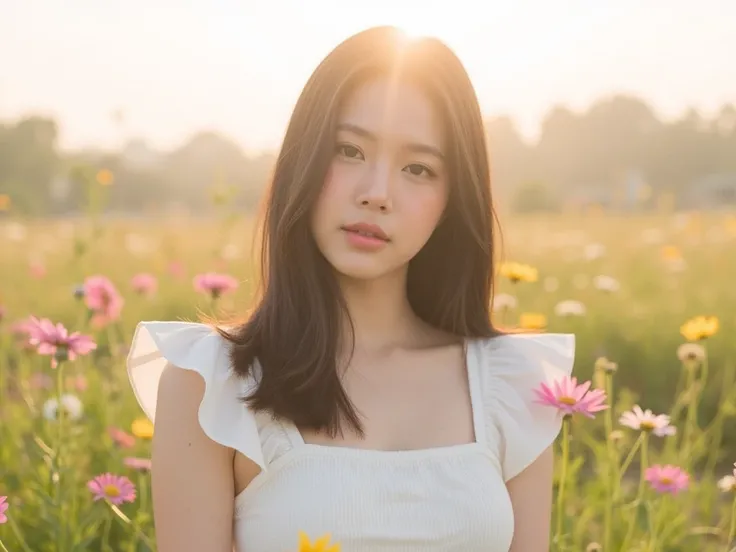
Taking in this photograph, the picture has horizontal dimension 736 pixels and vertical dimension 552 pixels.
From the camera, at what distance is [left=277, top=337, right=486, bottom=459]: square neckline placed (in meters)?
1.33

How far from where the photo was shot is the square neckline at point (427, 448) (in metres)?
1.33

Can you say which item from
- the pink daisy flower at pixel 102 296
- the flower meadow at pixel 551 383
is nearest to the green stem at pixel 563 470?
the flower meadow at pixel 551 383

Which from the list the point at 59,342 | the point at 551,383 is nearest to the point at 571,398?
the point at 551,383

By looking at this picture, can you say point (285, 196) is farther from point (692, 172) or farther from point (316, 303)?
point (692, 172)

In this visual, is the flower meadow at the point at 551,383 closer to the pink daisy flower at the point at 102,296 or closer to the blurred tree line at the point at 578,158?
the pink daisy flower at the point at 102,296

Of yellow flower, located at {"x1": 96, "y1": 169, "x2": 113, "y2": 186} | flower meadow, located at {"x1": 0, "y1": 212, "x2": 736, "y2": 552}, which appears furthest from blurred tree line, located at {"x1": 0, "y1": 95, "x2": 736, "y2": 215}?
yellow flower, located at {"x1": 96, "y1": 169, "x2": 113, "y2": 186}

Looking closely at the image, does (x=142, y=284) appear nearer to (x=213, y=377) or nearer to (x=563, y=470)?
(x=213, y=377)

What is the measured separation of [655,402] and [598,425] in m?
0.63

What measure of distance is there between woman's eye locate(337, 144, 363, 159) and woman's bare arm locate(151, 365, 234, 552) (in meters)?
0.37

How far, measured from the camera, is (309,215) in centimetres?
140

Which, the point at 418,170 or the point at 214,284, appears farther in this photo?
the point at 214,284

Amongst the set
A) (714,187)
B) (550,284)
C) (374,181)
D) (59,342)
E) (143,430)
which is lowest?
(714,187)

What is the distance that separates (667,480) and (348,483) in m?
0.72

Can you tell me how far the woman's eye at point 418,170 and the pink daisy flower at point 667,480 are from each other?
2.25 feet
